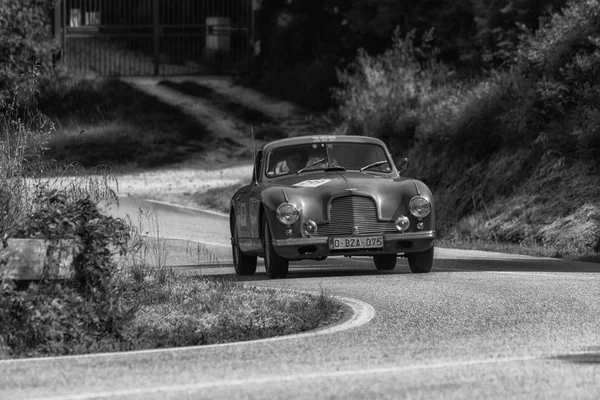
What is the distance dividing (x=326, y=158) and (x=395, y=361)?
8939 millimetres

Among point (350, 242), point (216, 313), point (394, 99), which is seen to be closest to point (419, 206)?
point (350, 242)

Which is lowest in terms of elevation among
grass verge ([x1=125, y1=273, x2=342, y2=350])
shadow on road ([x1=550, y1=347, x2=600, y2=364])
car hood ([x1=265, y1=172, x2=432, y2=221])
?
shadow on road ([x1=550, y1=347, x2=600, y2=364])

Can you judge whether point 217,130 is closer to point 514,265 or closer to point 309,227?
point 514,265

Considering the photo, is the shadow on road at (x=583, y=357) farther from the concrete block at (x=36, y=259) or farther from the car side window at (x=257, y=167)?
the car side window at (x=257, y=167)

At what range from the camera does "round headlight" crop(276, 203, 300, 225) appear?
642 inches

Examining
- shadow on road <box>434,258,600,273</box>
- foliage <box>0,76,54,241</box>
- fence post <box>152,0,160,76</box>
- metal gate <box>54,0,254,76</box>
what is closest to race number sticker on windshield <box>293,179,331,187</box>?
shadow on road <box>434,258,600,273</box>

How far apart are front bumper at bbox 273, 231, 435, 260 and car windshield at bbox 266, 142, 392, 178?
1643 millimetres

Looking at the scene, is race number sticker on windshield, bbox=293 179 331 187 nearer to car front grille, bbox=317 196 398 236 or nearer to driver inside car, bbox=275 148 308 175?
car front grille, bbox=317 196 398 236

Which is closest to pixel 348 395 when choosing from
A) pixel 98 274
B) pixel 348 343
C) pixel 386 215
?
pixel 348 343

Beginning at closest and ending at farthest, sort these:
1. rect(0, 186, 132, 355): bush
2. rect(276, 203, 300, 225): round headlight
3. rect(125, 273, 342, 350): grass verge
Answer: rect(0, 186, 132, 355): bush, rect(125, 273, 342, 350): grass verge, rect(276, 203, 300, 225): round headlight

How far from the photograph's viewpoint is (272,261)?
54.6 feet

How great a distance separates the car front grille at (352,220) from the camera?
1642 centimetres

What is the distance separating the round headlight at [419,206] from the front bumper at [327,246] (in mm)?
210

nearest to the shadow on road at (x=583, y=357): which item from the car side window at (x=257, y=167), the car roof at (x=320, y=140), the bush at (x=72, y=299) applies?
the bush at (x=72, y=299)
